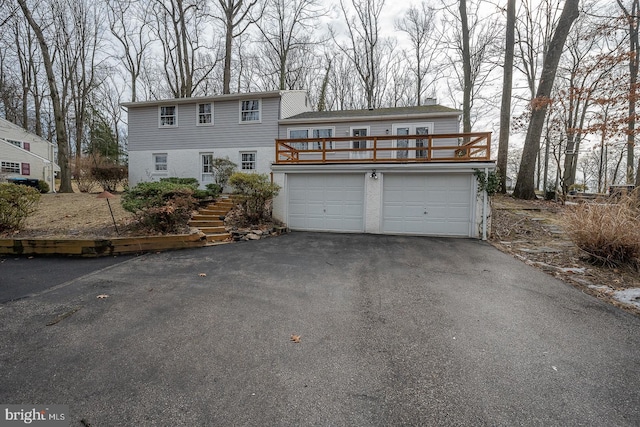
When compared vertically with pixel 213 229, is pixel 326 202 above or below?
above

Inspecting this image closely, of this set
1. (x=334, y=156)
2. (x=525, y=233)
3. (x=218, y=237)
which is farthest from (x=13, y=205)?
(x=525, y=233)

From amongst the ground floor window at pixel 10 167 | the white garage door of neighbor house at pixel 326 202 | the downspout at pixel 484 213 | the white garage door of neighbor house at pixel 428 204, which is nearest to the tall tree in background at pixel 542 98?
the downspout at pixel 484 213

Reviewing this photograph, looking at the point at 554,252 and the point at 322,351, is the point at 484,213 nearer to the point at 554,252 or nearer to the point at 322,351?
the point at 554,252

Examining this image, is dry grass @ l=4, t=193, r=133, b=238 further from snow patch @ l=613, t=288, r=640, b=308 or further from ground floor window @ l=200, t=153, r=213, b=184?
snow patch @ l=613, t=288, r=640, b=308

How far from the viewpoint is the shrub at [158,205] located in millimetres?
6668

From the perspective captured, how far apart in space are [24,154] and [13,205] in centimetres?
1880

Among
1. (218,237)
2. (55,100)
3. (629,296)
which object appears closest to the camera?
(629,296)

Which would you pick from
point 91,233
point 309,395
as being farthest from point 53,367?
point 91,233

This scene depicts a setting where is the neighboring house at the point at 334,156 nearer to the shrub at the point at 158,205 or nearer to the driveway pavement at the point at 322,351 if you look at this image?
the shrub at the point at 158,205

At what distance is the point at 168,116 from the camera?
47.7 ft

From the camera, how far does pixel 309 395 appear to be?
198 centimetres

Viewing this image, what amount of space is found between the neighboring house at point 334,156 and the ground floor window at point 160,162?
54 millimetres

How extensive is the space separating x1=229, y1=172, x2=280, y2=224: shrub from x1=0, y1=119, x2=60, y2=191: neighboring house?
1896 cm

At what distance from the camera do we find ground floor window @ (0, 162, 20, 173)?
59.4ft
